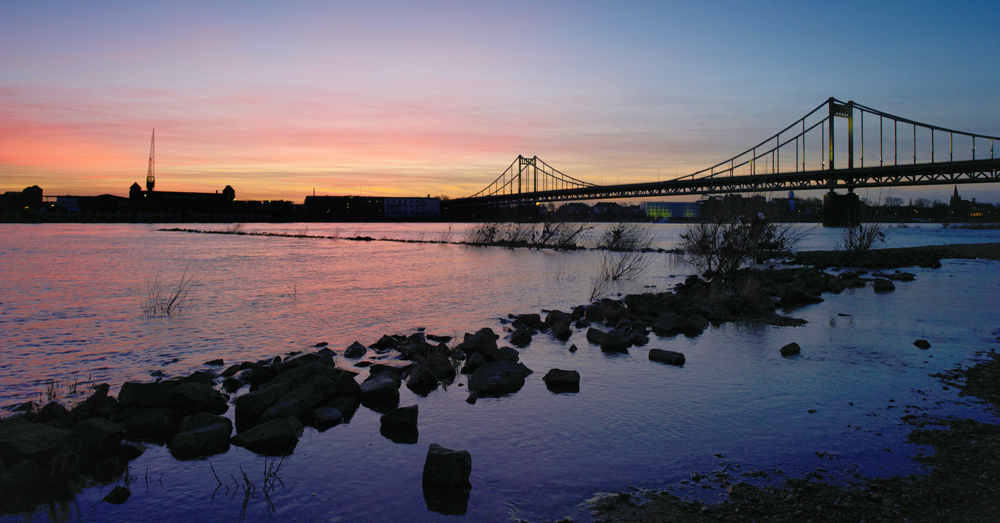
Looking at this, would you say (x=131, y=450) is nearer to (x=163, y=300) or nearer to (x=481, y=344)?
(x=481, y=344)

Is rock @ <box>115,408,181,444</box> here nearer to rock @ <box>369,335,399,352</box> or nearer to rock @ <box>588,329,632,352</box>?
rock @ <box>369,335,399,352</box>

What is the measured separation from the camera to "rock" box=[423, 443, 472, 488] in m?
4.21

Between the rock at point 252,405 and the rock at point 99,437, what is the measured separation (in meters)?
1.00

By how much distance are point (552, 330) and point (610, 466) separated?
5563mm

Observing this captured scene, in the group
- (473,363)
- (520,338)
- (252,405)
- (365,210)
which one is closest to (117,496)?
(252,405)

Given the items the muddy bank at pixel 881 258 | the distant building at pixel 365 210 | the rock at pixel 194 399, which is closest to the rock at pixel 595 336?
the rock at pixel 194 399

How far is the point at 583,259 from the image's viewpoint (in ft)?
93.2

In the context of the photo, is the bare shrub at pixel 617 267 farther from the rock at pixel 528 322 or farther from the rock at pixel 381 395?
the rock at pixel 381 395

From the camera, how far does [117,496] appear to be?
13.4 feet

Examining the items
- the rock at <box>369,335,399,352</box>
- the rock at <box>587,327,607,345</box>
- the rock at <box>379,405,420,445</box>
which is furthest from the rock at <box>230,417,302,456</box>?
the rock at <box>587,327,607,345</box>

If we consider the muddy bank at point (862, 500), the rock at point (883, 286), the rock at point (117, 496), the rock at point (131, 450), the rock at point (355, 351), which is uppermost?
the rock at point (883, 286)

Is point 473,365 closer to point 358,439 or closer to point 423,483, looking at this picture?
point 358,439

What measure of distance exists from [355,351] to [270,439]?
3529 mm

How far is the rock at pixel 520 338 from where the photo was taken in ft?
30.2
